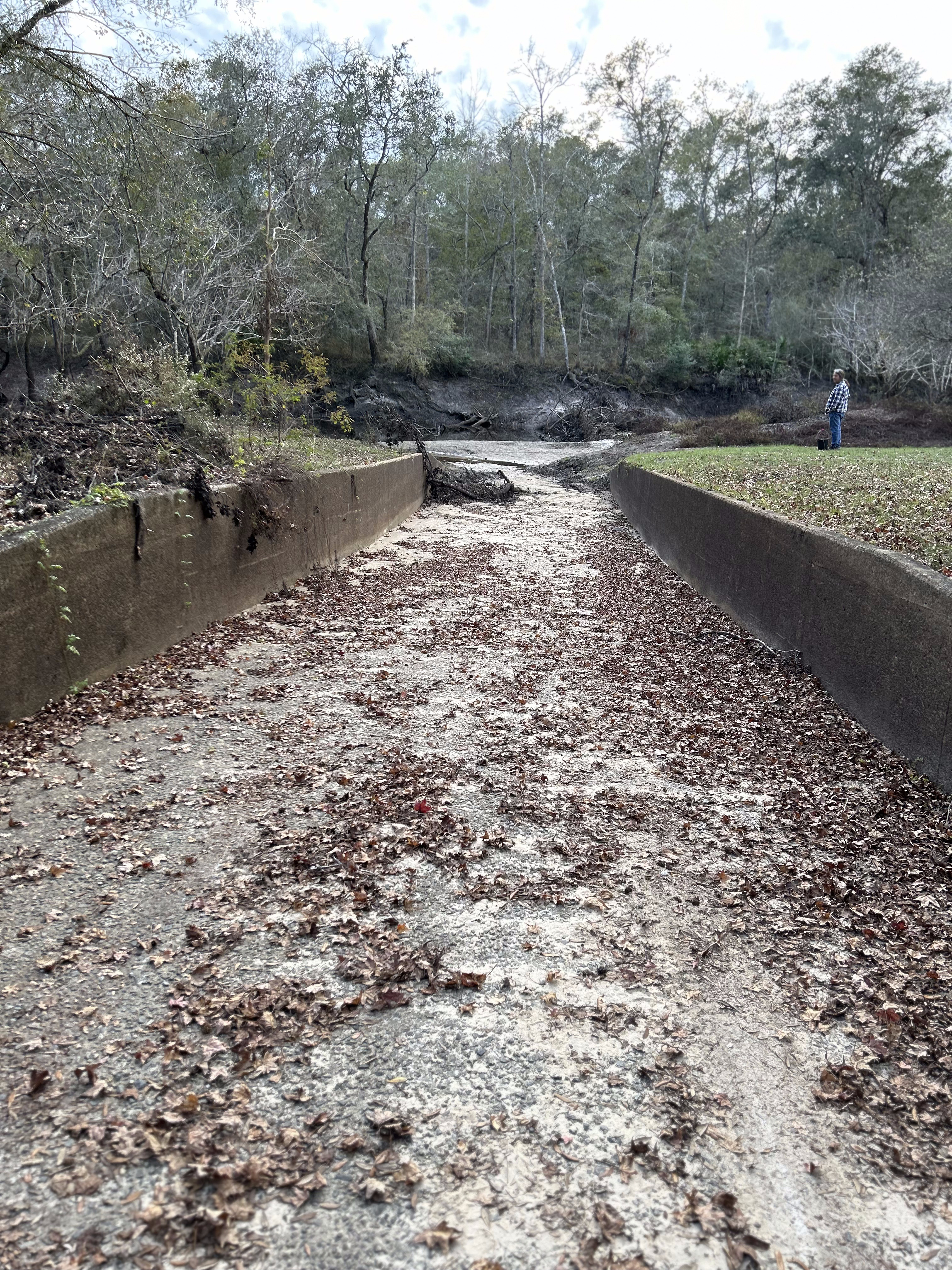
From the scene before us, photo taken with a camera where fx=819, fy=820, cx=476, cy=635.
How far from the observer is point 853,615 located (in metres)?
5.09

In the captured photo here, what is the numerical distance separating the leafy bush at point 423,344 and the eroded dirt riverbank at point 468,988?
1337 inches

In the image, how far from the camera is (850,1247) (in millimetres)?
1881

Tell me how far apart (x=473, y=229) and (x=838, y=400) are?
37060 millimetres

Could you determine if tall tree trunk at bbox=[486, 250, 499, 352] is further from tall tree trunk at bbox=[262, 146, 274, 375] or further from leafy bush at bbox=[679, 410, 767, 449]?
tall tree trunk at bbox=[262, 146, 274, 375]

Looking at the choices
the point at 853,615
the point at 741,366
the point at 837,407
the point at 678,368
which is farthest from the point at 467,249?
the point at 853,615

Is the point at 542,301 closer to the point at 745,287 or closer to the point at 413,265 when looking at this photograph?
the point at 413,265

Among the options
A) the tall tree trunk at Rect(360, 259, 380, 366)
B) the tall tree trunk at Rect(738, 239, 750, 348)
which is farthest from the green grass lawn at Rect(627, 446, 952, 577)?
the tall tree trunk at Rect(738, 239, 750, 348)

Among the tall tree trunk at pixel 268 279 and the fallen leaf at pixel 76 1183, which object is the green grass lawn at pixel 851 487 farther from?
the tall tree trunk at pixel 268 279

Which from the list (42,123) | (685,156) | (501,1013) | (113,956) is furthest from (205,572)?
(685,156)

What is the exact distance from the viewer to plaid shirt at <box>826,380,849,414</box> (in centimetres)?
1911

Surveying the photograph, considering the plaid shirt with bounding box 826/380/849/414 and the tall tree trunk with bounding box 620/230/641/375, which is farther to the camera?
the tall tree trunk with bounding box 620/230/641/375

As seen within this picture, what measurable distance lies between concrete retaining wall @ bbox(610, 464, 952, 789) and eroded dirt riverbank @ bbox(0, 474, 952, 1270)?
235 millimetres

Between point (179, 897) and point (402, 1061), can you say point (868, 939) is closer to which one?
point (402, 1061)

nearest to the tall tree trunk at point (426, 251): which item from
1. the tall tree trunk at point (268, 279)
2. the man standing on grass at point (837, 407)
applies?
the man standing on grass at point (837, 407)
